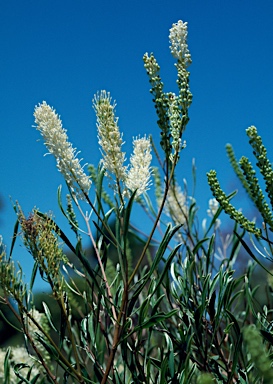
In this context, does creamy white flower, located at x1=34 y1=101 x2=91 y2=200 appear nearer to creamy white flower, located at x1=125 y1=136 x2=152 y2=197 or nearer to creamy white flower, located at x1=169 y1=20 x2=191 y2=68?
creamy white flower, located at x1=125 y1=136 x2=152 y2=197

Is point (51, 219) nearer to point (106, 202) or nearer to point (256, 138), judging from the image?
point (256, 138)

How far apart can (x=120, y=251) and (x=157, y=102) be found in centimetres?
27

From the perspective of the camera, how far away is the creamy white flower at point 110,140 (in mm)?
1018

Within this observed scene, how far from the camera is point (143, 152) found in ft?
3.57

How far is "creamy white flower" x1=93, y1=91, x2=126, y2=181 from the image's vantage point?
3.34ft

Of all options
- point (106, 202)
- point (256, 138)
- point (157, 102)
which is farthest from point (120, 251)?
point (106, 202)

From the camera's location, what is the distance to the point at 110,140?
1020 mm

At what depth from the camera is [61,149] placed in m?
1.06

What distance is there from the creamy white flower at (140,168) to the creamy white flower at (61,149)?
0.08m

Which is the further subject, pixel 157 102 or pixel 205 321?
pixel 205 321

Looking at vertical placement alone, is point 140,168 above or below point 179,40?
below

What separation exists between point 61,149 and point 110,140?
10 cm

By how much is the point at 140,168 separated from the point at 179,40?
9.9 inches

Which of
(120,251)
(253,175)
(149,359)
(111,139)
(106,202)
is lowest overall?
(149,359)
